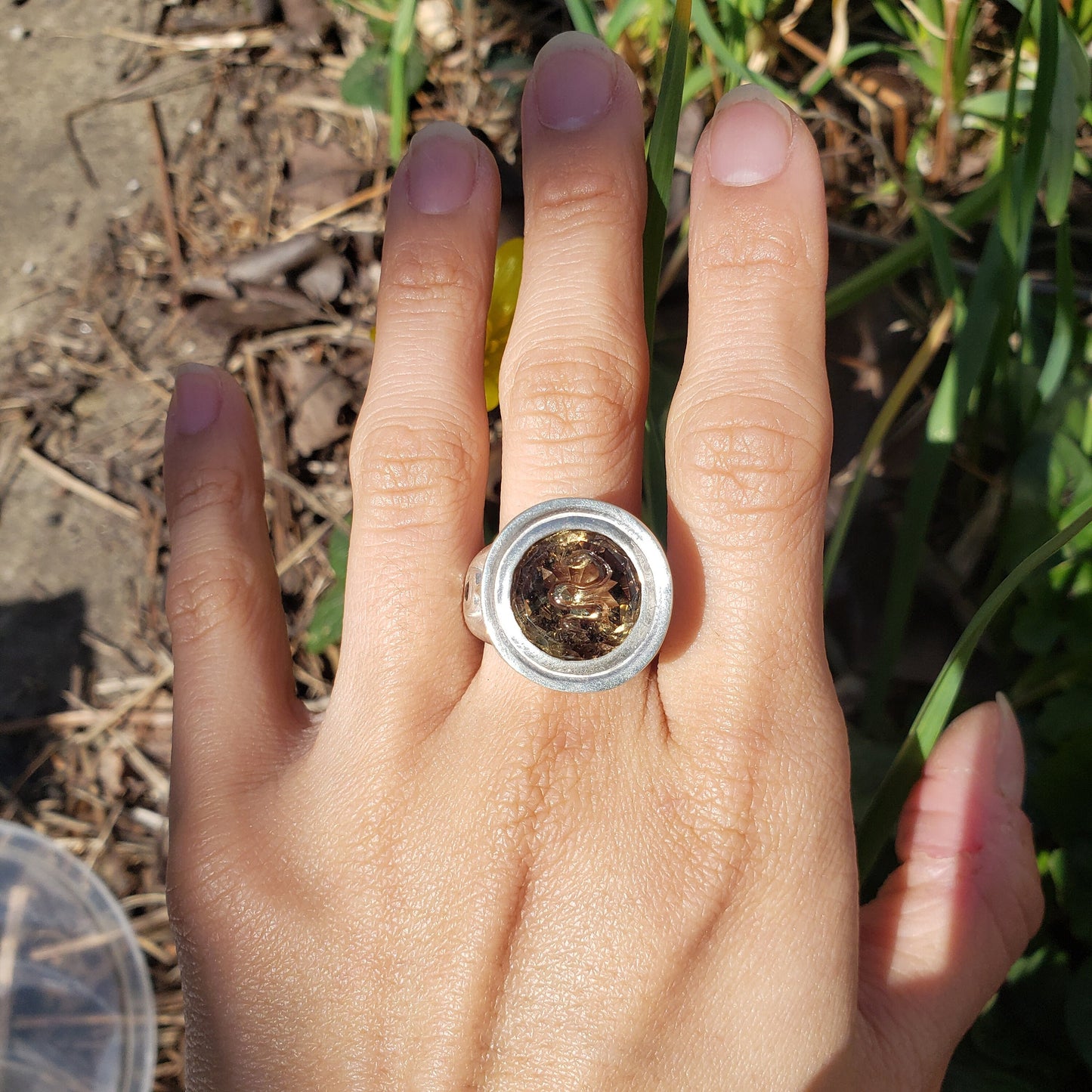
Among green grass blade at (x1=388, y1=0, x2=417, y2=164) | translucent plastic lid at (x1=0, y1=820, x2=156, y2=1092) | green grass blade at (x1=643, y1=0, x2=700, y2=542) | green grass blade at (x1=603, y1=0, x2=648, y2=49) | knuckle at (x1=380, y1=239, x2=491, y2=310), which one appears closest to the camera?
green grass blade at (x1=643, y1=0, x2=700, y2=542)

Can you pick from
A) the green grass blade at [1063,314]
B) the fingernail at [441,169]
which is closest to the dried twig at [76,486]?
the fingernail at [441,169]

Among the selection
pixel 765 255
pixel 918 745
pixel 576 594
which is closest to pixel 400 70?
pixel 765 255

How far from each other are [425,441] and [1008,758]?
1.33m

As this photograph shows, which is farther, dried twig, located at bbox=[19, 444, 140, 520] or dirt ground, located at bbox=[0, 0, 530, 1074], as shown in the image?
dried twig, located at bbox=[19, 444, 140, 520]

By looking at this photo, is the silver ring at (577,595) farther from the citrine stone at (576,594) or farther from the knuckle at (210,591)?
the knuckle at (210,591)

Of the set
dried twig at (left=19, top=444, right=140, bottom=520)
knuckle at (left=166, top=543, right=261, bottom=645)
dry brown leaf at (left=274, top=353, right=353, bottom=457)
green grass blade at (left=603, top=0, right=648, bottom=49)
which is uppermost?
green grass blade at (left=603, top=0, right=648, bottom=49)

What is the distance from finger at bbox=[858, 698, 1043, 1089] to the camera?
6.00 ft

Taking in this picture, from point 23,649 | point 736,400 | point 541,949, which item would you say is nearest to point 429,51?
point 736,400

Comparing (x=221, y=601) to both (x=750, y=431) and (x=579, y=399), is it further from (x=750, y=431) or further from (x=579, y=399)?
(x=750, y=431)

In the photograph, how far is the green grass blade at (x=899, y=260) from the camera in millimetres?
2264

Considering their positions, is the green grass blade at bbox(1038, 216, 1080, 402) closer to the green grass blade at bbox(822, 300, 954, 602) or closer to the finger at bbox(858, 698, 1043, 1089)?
the green grass blade at bbox(822, 300, 954, 602)

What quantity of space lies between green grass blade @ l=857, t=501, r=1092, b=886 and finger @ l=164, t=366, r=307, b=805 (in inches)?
47.2

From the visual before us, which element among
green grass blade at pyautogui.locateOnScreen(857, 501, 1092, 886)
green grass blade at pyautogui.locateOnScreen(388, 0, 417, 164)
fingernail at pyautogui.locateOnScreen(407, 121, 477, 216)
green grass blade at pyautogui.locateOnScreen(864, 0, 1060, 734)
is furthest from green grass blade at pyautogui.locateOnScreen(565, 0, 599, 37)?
green grass blade at pyautogui.locateOnScreen(857, 501, 1092, 886)

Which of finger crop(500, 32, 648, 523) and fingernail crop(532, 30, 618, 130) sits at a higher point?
fingernail crop(532, 30, 618, 130)
